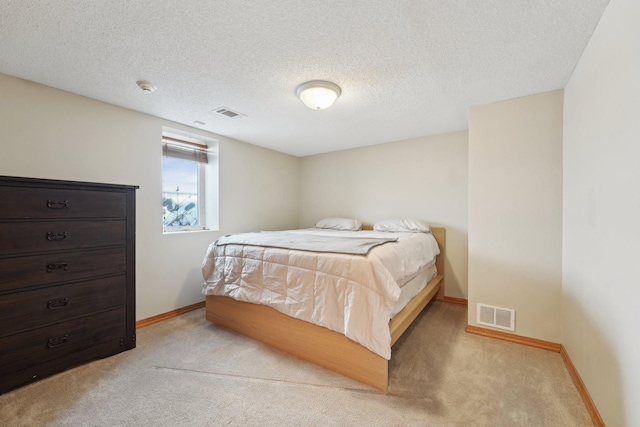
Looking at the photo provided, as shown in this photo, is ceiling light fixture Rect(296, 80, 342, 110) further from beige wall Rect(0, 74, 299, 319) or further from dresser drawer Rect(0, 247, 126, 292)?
dresser drawer Rect(0, 247, 126, 292)

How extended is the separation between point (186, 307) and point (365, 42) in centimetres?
317

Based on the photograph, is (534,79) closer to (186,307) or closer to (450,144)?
(450,144)

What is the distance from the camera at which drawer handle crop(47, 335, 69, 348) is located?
67.6 inches

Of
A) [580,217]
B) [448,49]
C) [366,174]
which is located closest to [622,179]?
[580,217]

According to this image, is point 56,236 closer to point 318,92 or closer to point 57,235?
point 57,235

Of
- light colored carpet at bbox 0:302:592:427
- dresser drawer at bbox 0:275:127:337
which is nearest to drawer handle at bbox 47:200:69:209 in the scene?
dresser drawer at bbox 0:275:127:337

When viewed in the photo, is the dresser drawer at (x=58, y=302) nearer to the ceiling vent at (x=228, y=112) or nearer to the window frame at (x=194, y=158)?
the window frame at (x=194, y=158)

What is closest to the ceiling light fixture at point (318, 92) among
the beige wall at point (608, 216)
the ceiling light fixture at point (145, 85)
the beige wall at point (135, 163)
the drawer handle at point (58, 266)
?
the ceiling light fixture at point (145, 85)

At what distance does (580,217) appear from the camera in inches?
66.9

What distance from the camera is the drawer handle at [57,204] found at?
172 cm

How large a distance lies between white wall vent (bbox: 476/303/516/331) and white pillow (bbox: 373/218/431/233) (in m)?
1.14

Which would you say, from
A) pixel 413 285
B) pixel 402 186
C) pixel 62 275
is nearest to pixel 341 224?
pixel 402 186

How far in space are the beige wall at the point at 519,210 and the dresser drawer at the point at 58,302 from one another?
10.1 ft

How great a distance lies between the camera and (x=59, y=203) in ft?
5.76
